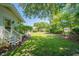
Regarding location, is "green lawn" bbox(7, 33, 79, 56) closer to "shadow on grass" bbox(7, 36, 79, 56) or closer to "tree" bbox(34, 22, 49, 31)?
"shadow on grass" bbox(7, 36, 79, 56)

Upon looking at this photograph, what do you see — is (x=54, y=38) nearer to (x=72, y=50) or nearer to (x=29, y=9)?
(x=72, y=50)

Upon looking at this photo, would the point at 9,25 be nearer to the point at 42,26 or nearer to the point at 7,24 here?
the point at 7,24

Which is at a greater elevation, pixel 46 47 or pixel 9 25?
pixel 9 25

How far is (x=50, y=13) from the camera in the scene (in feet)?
11.6

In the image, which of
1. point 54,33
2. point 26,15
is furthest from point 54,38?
point 26,15

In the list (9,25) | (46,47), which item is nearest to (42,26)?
(46,47)

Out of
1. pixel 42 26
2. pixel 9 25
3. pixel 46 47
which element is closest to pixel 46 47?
pixel 46 47

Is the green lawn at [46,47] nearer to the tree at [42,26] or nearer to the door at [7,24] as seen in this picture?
the tree at [42,26]

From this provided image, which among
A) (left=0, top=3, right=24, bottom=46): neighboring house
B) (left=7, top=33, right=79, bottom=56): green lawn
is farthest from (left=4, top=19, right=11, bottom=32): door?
(left=7, top=33, right=79, bottom=56): green lawn

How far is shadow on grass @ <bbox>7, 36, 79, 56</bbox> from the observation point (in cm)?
351

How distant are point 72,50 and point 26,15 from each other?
1125mm

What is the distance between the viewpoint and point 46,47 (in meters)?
3.53

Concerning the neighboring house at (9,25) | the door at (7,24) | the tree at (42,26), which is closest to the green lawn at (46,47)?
the tree at (42,26)

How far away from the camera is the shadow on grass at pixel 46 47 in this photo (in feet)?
11.5
